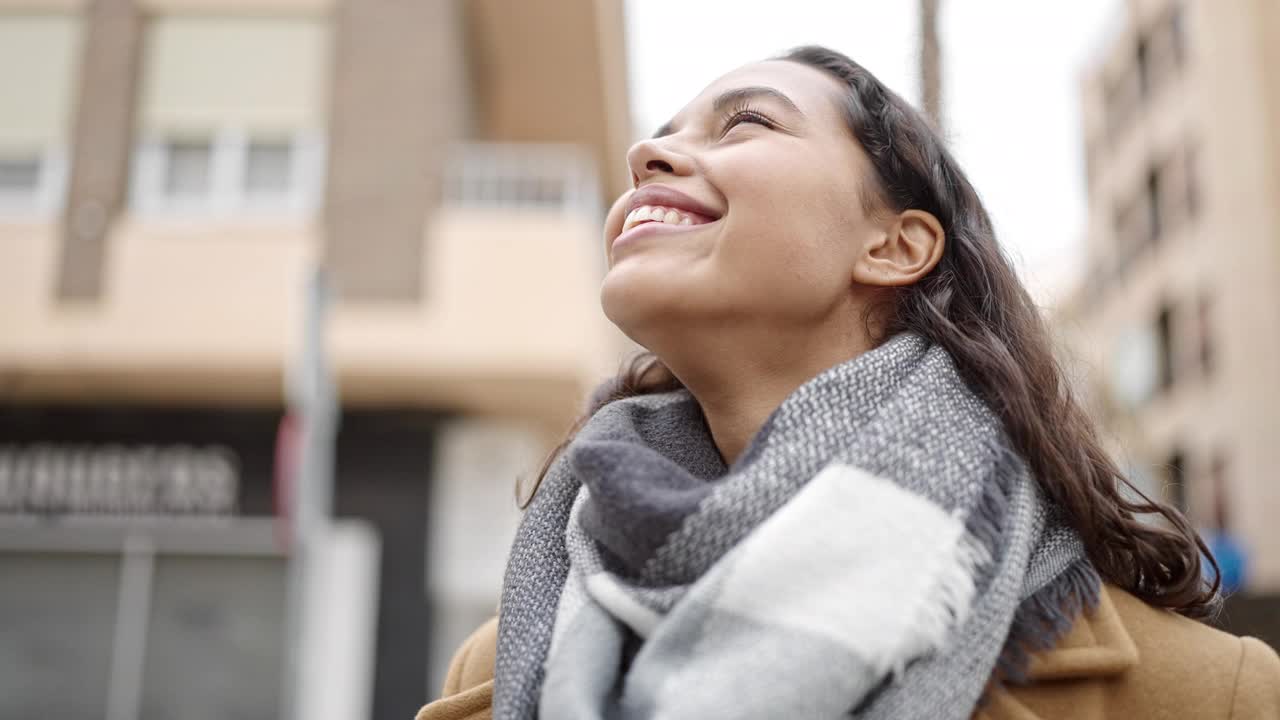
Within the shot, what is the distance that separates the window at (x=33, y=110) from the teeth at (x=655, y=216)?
1218 centimetres

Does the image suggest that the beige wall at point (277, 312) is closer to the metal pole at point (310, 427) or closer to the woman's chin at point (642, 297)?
the metal pole at point (310, 427)

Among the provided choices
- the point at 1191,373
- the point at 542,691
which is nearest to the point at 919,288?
the point at 542,691

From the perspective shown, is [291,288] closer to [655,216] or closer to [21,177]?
[21,177]

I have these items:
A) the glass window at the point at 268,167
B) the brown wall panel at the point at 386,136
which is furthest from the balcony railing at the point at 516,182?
the glass window at the point at 268,167

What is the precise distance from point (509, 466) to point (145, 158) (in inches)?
180

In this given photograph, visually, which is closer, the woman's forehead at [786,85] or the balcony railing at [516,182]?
the woman's forehead at [786,85]

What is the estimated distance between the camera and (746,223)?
7.55ft

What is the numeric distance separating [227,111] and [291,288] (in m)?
2.05

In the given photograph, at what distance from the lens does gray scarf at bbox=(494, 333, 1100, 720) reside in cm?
185

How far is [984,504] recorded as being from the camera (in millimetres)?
2055

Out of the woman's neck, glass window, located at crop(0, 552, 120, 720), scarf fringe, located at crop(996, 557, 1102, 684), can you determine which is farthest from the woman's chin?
glass window, located at crop(0, 552, 120, 720)

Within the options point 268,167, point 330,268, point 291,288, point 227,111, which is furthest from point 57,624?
point 227,111

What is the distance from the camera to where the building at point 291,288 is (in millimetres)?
12602

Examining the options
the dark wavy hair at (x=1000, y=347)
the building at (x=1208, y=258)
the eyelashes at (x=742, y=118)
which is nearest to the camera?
the dark wavy hair at (x=1000, y=347)
